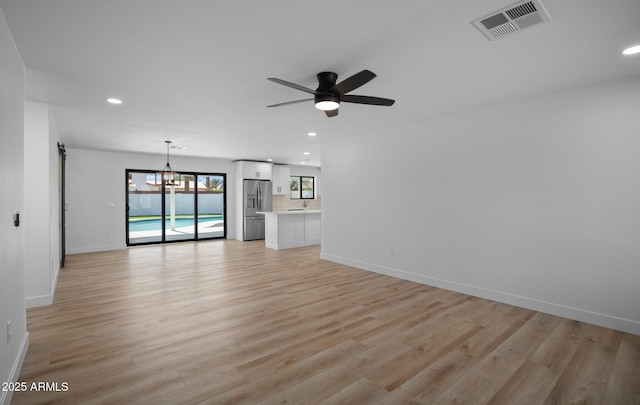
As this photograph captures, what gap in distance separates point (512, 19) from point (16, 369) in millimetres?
4352

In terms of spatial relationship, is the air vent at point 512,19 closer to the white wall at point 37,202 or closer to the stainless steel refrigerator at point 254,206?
the white wall at point 37,202

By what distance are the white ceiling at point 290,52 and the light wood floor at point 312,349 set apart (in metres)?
2.55

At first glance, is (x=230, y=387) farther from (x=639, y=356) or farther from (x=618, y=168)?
(x=618, y=168)

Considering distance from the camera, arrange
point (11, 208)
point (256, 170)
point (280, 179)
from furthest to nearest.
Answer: point (280, 179)
point (256, 170)
point (11, 208)

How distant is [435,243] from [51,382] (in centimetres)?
452

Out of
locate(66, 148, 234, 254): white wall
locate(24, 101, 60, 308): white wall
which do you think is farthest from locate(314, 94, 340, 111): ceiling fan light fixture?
→ locate(66, 148, 234, 254): white wall

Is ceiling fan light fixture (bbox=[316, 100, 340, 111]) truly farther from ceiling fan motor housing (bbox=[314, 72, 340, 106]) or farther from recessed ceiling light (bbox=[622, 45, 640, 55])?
recessed ceiling light (bbox=[622, 45, 640, 55])

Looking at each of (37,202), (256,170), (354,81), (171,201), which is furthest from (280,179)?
(354,81)

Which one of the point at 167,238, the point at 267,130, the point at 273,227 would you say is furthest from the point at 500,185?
the point at 167,238

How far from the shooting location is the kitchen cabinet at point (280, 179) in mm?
10359

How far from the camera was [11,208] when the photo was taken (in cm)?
226

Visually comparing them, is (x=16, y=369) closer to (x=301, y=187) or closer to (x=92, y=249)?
(x=92, y=249)

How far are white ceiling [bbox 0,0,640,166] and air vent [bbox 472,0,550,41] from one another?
59mm

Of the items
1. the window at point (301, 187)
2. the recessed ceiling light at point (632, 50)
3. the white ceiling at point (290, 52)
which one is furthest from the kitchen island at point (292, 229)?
the recessed ceiling light at point (632, 50)
